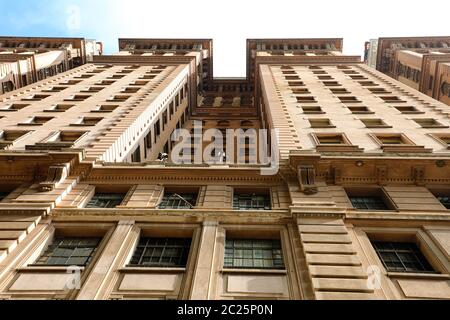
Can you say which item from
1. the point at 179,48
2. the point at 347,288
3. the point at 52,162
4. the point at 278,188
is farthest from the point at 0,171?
the point at 179,48

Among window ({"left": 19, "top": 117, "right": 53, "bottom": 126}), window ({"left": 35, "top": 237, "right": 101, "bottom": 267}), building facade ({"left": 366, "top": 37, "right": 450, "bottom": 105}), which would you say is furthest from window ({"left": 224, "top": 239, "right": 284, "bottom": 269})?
building facade ({"left": 366, "top": 37, "right": 450, "bottom": 105})

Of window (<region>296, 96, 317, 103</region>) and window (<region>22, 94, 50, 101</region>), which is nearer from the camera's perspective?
window (<region>296, 96, 317, 103</region>)

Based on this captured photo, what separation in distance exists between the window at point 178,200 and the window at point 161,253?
7.73ft

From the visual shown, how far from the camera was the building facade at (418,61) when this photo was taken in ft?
133

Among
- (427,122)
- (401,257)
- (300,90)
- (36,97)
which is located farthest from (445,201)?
(36,97)

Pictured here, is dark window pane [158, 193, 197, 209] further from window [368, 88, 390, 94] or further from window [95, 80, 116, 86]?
window [95, 80, 116, 86]

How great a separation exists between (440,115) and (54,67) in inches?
2047

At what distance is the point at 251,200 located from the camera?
15.2m

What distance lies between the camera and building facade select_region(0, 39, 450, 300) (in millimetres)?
9766

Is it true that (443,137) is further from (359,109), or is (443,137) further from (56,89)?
(56,89)

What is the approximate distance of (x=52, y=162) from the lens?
51.7ft

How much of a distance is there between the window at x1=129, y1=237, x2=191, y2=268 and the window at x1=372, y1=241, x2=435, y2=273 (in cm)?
660

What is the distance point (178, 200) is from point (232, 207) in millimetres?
2603
